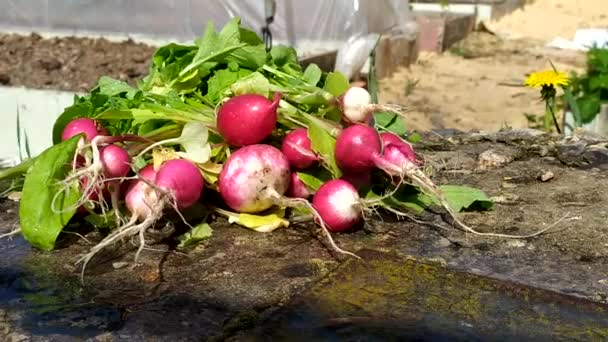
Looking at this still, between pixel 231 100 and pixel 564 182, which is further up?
pixel 231 100

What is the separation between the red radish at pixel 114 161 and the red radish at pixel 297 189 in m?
0.35

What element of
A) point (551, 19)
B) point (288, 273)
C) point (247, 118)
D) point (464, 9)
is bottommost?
point (551, 19)

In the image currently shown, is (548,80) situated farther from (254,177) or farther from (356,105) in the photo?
(254,177)

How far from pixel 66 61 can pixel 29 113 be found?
219 centimetres

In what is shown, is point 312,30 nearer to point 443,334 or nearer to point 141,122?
point 141,122

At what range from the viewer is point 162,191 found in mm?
1599

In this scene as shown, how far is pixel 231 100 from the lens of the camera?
1.75 meters

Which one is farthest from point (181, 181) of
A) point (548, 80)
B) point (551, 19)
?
point (551, 19)

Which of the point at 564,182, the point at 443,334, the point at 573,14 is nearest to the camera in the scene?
the point at 443,334

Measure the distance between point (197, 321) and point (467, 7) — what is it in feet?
23.8

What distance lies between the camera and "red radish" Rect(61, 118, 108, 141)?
1756mm

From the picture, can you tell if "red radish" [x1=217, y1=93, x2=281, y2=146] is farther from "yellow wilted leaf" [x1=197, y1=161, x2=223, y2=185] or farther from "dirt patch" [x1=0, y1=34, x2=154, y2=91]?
"dirt patch" [x1=0, y1=34, x2=154, y2=91]

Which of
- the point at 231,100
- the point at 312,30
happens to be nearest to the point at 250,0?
the point at 312,30

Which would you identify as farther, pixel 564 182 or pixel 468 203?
pixel 564 182
